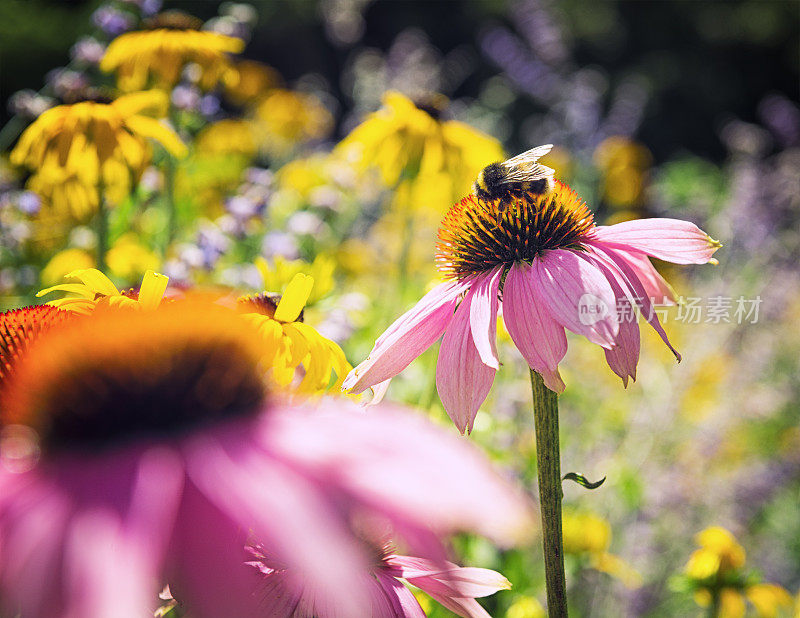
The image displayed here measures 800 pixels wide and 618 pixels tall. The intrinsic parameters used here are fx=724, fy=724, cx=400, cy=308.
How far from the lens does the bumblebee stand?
82 centimetres

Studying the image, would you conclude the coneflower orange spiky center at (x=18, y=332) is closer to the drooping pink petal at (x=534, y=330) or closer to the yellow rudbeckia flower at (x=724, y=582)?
the drooping pink petal at (x=534, y=330)

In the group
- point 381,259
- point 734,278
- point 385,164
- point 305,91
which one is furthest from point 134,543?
point 305,91

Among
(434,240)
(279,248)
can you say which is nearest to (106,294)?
(279,248)

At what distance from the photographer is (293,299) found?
713 mm

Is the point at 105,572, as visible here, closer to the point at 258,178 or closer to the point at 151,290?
the point at 151,290

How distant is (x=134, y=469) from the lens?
35 centimetres

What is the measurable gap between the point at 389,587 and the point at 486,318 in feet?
0.77

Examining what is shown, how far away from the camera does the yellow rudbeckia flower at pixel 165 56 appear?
1545mm

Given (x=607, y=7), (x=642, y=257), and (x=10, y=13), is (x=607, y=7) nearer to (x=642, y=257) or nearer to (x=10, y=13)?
(x=10, y=13)

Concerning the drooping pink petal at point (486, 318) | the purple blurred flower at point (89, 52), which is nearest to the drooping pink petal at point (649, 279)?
the drooping pink petal at point (486, 318)

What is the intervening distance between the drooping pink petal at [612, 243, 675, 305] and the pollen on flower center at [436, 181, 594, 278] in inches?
2.5

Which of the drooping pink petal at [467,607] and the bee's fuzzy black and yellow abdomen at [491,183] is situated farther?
the bee's fuzzy black and yellow abdomen at [491,183]

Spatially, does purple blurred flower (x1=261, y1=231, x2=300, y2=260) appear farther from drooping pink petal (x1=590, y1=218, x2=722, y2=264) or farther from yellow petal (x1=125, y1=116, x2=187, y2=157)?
drooping pink petal (x1=590, y1=218, x2=722, y2=264)

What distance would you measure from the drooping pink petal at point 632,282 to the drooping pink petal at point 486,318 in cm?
10
